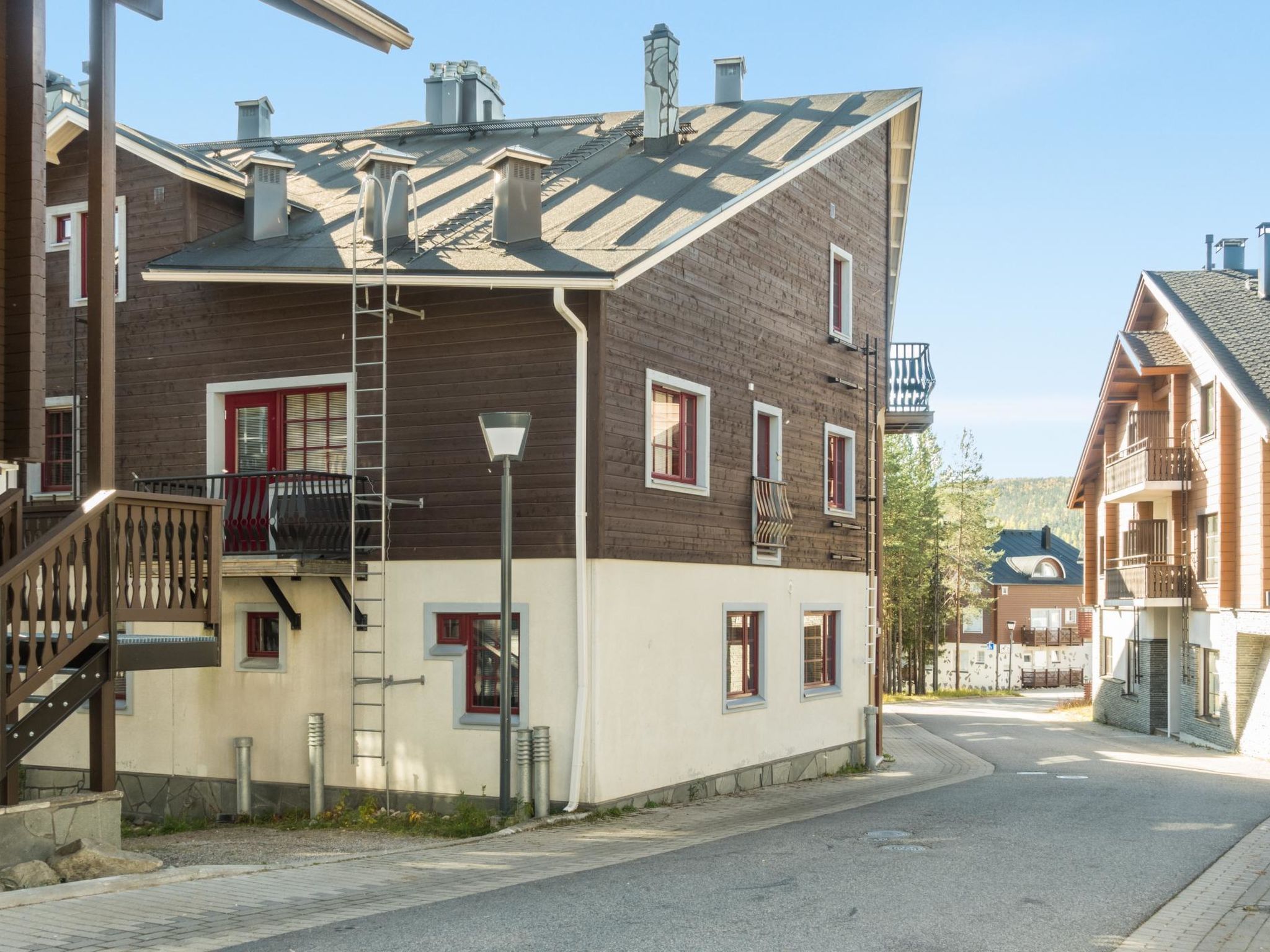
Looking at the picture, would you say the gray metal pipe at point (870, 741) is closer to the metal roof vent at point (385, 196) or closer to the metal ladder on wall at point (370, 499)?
the metal ladder on wall at point (370, 499)

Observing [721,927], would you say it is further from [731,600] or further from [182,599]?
[731,600]

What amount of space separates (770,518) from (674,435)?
8.85 ft

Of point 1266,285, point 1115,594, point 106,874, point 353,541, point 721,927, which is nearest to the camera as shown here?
point 721,927

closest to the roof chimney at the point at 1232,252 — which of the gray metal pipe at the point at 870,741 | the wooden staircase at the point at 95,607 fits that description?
the gray metal pipe at the point at 870,741

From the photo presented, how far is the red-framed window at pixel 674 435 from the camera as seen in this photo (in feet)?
55.6

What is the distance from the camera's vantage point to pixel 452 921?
9133mm

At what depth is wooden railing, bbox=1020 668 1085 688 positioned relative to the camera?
71.2 meters

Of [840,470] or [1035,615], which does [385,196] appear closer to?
[840,470]

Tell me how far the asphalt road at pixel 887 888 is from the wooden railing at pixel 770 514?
159 inches

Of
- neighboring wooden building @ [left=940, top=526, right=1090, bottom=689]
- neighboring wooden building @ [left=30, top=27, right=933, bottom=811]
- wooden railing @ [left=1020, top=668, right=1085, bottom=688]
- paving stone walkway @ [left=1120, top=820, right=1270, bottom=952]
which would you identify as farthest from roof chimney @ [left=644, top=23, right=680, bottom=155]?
wooden railing @ [left=1020, top=668, right=1085, bottom=688]

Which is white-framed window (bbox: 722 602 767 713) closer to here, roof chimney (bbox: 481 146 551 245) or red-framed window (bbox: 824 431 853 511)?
red-framed window (bbox: 824 431 853 511)

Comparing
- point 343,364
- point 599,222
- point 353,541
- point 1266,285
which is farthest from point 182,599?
point 1266,285

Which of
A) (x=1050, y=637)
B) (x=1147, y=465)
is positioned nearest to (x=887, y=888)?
(x=1147, y=465)

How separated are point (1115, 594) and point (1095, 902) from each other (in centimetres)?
2710
